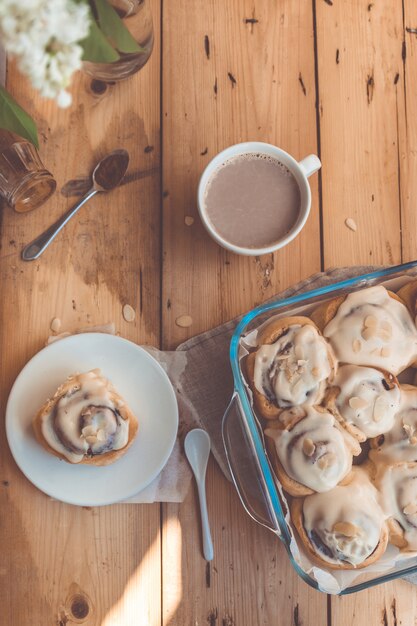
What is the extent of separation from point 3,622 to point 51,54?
0.88m

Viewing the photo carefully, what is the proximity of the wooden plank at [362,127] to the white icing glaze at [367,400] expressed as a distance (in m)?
0.27

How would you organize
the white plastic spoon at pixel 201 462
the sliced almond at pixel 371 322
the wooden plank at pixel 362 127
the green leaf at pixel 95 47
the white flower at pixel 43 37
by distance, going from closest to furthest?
the white flower at pixel 43 37 < the green leaf at pixel 95 47 < the sliced almond at pixel 371 322 < the white plastic spoon at pixel 201 462 < the wooden plank at pixel 362 127

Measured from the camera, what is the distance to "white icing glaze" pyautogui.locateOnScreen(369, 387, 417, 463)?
100 cm

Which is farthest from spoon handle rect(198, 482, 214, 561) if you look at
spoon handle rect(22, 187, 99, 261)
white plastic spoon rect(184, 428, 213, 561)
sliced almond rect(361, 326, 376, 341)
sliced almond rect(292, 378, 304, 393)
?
spoon handle rect(22, 187, 99, 261)

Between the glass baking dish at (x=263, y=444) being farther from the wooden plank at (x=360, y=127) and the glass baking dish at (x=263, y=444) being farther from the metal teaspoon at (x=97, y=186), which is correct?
the metal teaspoon at (x=97, y=186)

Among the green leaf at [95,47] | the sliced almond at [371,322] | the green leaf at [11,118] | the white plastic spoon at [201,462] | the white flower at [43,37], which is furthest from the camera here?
the white plastic spoon at [201,462]

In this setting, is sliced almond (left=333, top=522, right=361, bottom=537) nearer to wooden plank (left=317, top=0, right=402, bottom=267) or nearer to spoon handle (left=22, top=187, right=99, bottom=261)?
wooden plank (left=317, top=0, right=402, bottom=267)

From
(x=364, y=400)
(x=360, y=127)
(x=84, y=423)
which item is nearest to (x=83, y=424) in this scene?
(x=84, y=423)

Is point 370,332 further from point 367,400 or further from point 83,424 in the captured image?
point 83,424

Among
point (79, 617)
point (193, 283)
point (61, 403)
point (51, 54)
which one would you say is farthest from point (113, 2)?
point (79, 617)

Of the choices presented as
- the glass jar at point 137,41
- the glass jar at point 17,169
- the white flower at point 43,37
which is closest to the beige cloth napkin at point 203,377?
the glass jar at point 17,169

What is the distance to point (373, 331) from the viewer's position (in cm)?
99

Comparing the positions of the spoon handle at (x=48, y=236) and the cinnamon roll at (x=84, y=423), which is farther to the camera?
the spoon handle at (x=48, y=236)

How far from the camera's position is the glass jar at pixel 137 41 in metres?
0.91
